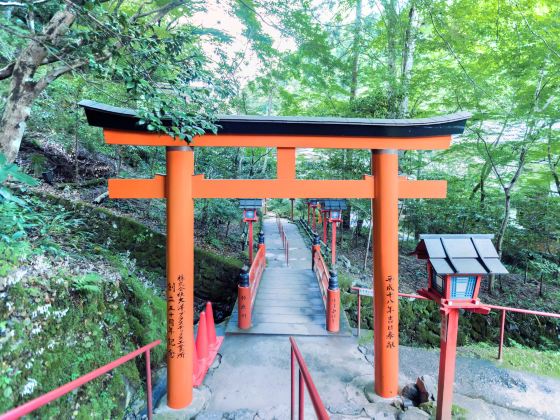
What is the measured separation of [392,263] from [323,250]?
8.76m

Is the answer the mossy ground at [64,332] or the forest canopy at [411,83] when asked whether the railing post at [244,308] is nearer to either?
the mossy ground at [64,332]

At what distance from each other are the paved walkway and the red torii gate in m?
2.22

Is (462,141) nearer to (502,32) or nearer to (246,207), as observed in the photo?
(502,32)

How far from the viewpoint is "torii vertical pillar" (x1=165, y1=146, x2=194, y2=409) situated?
3.71 metres

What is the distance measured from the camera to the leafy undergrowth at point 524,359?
5.20m

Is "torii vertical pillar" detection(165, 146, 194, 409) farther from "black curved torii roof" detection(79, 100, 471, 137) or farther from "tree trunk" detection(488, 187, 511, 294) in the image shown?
"tree trunk" detection(488, 187, 511, 294)

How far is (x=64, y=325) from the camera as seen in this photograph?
11.0 feet

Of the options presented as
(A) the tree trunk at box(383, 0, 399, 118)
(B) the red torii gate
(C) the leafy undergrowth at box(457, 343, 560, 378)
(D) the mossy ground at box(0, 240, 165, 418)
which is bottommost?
(C) the leafy undergrowth at box(457, 343, 560, 378)

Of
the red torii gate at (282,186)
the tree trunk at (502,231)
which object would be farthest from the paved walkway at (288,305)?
the tree trunk at (502,231)

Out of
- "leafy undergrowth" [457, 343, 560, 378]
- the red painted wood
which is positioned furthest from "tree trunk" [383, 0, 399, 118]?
the red painted wood

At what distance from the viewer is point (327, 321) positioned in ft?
19.8

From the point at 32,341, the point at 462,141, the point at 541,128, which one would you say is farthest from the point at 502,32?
the point at 32,341

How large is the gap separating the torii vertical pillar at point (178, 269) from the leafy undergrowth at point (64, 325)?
0.74 metres

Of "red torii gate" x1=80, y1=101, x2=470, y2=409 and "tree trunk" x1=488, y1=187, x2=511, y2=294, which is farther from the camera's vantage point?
"tree trunk" x1=488, y1=187, x2=511, y2=294
